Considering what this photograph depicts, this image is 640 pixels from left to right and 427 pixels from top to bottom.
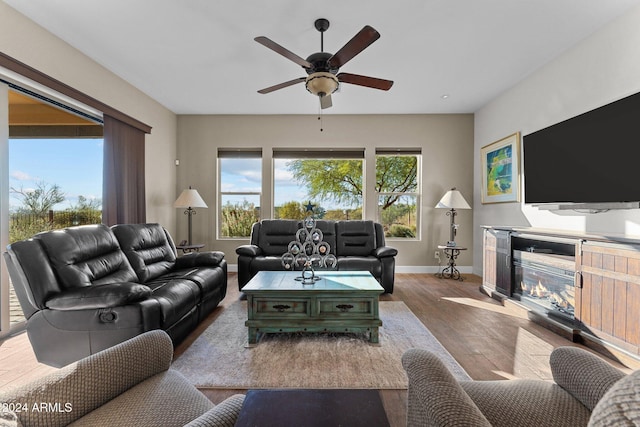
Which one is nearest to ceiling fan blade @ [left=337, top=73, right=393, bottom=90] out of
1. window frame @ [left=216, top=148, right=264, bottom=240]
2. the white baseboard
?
window frame @ [left=216, top=148, right=264, bottom=240]

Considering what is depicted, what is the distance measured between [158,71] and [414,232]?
4579 millimetres

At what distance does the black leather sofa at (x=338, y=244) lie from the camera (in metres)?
3.72

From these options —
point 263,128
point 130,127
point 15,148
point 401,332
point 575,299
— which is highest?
point 263,128

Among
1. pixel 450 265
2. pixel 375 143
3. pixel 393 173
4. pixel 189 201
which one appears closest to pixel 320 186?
pixel 375 143

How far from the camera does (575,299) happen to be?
2.50 meters

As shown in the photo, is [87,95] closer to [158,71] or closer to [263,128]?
[158,71]

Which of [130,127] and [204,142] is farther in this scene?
[204,142]

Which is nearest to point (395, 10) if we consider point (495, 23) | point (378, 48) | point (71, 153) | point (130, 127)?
point (378, 48)

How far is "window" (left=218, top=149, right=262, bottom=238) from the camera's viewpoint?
5.26 m

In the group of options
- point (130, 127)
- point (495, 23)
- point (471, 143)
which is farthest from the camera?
point (471, 143)

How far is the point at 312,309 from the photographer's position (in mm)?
2385

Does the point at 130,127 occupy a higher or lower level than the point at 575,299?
higher

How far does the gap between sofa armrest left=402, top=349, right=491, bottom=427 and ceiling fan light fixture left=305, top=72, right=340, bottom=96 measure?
7.20 feet

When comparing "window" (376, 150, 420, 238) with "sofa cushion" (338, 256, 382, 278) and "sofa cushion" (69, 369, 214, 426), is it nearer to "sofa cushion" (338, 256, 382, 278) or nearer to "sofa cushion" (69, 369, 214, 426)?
"sofa cushion" (338, 256, 382, 278)
